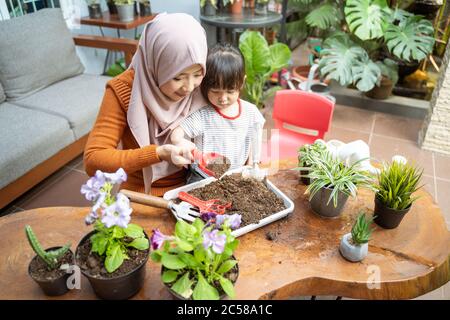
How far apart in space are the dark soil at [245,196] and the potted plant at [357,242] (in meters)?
0.22

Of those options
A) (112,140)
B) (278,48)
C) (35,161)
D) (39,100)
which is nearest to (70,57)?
(39,100)

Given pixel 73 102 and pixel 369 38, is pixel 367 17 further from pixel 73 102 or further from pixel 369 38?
pixel 73 102

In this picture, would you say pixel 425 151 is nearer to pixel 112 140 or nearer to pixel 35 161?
pixel 112 140

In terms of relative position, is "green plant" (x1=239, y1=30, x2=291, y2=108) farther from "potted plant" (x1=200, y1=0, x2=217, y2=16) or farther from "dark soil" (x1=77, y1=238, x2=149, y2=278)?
"dark soil" (x1=77, y1=238, x2=149, y2=278)

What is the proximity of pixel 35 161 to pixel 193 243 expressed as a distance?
1852 millimetres

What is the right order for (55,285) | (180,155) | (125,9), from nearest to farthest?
(55,285) < (180,155) < (125,9)

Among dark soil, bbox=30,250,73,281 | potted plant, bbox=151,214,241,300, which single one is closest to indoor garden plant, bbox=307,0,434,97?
potted plant, bbox=151,214,241,300

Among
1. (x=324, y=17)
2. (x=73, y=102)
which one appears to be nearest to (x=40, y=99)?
(x=73, y=102)

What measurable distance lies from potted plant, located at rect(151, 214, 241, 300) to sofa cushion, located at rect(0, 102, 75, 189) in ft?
5.49

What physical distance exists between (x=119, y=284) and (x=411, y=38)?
331cm

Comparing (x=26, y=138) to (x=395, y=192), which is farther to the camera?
(x=26, y=138)

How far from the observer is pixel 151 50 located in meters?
1.27

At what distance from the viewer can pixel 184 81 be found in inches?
49.6

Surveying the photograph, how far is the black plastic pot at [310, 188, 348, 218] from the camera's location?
109 centimetres
